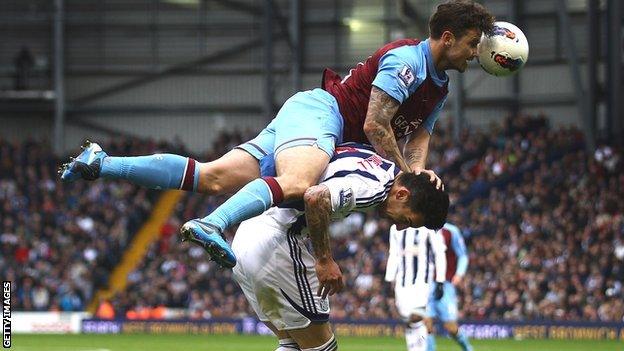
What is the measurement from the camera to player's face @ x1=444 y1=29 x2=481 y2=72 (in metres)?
9.20

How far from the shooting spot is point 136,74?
41719 millimetres

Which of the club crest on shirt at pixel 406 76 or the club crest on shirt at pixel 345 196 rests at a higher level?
the club crest on shirt at pixel 406 76

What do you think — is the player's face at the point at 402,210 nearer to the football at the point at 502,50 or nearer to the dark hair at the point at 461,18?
the dark hair at the point at 461,18

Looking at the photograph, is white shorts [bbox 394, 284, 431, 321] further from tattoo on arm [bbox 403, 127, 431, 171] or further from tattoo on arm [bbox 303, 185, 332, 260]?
tattoo on arm [bbox 303, 185, 332, 260]

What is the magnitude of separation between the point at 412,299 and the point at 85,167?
749 centimetres

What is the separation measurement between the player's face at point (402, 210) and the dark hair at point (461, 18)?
5.74 ft

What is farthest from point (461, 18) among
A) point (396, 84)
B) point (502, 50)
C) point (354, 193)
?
point (354, 193)

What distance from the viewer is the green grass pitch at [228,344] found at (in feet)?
72.0

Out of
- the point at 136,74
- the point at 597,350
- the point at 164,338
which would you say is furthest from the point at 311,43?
the point at 597,350

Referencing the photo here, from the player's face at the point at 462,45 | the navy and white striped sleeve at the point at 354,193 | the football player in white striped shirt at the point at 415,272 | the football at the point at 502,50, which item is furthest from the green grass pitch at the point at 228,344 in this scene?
the navy and white striped sleeve at the point at 354,193

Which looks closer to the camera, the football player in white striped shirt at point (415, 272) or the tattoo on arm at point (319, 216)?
the tattoo on arm at point (319, 216)

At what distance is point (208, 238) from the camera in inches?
294

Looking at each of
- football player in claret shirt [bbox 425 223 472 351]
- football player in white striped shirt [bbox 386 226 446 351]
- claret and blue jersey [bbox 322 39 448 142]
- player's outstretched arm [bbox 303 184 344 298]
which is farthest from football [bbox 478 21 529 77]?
football player in claret shirt [bbox 425 223 472 351]

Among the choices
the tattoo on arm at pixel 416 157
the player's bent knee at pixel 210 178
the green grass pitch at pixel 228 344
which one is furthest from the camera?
the green grass pitch at pixel 228 344
